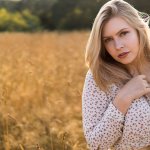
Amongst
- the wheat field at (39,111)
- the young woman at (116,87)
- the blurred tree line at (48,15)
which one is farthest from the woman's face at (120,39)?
the blurred tree line at (48,15)

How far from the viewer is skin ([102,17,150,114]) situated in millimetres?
2225

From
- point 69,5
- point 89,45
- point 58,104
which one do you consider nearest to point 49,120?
point 58,104

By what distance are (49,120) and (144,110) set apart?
197cm

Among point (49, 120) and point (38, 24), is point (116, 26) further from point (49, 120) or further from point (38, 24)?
point (38, 24)

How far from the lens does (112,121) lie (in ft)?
7.22

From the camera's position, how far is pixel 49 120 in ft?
13.5

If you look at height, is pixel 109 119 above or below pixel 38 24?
above

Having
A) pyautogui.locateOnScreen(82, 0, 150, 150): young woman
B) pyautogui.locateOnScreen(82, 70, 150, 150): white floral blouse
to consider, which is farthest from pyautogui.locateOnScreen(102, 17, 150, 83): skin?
pyautogui.locateOnScreen(82, 70, 150, 150): white floral blouse

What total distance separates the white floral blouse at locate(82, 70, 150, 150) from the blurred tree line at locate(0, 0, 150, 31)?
39.7 meters

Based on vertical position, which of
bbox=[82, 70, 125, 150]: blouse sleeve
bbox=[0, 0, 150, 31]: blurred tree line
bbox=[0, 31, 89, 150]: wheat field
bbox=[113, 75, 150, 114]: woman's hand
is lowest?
bbox=[0, 0, 150, 31]: blurred tree line

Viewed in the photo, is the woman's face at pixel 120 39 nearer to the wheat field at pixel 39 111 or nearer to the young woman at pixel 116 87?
the young woman at pixel 116 87

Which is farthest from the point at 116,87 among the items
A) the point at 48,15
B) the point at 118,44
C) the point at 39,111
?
the point at 48,15


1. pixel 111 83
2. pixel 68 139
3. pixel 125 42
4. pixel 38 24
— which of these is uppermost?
pixel 125 42

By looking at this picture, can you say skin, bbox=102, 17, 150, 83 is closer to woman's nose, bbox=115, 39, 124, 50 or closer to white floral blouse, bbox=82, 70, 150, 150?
woman's nose, bbox=115, 39, 124, 50
